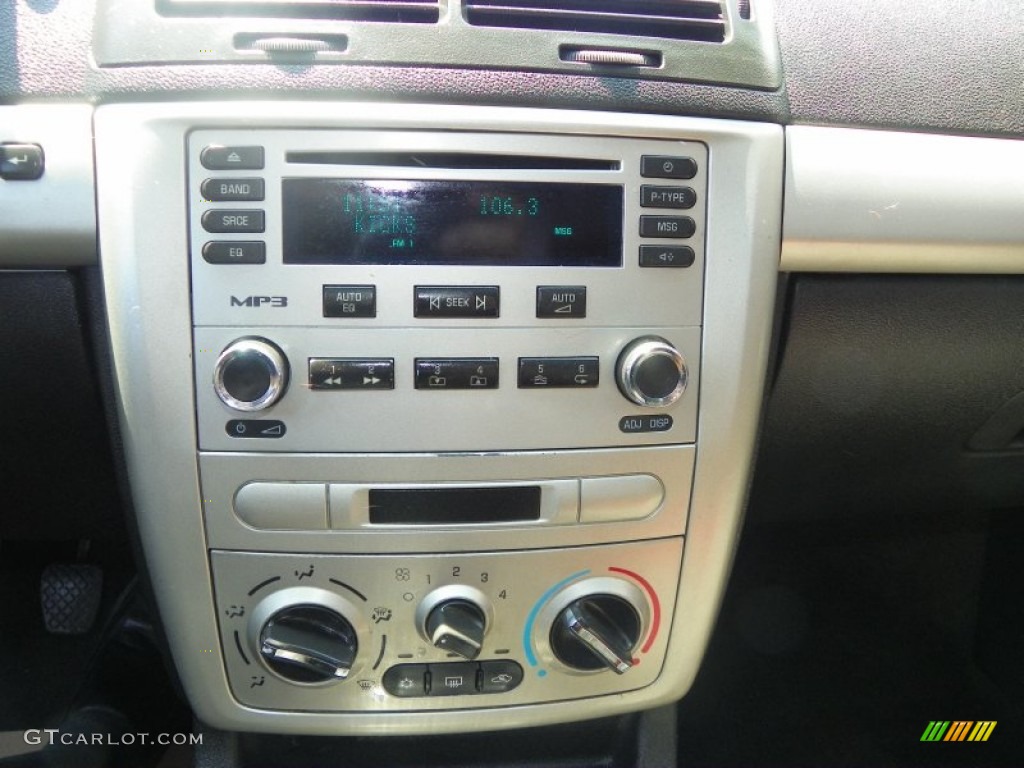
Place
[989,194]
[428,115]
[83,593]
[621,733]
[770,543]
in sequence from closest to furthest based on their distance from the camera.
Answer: [428,115] → [989,194] → [621,733] → [83,593] → [770,543]

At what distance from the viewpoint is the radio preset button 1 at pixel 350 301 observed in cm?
68

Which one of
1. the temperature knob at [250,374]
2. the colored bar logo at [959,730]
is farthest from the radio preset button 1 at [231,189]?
the colored bar logo at [959,730]

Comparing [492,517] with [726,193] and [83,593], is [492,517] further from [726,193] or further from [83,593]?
[83,593]

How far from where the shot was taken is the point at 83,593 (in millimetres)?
1287

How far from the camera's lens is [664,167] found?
0.71 m

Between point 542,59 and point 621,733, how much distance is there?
2.32 feet

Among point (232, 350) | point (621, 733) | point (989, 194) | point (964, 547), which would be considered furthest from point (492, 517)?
point (964, 547)

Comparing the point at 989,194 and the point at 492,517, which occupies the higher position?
the point at 989,194

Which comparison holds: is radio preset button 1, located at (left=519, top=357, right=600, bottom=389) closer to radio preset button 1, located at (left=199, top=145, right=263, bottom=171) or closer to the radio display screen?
the radio display screen

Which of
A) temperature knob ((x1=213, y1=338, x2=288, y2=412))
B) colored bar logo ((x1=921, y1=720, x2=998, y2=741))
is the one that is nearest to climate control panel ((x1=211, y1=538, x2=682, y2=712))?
temperature knob ((x1=213, y1=338, x2=288, y2=412))

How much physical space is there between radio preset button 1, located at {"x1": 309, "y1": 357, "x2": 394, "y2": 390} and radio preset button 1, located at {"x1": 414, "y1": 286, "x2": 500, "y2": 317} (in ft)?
0.17

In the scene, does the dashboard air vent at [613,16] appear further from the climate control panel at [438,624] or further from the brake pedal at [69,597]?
the brake pedal at [69,597]

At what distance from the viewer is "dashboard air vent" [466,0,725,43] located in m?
0.71

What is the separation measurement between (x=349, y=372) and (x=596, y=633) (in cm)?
33
